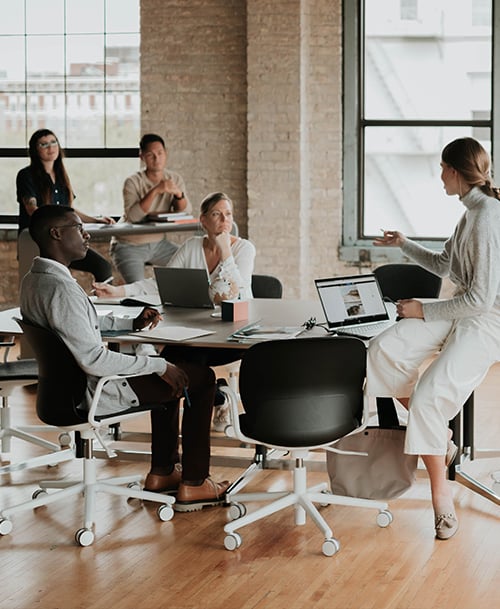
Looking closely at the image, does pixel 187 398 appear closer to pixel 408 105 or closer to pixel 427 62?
pixel 408 105

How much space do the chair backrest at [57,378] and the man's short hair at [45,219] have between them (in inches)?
15.7

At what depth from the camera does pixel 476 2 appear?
9531 mm

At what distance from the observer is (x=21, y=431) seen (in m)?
6.32

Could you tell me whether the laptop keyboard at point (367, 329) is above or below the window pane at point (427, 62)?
below

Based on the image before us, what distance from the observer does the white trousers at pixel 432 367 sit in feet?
16.0

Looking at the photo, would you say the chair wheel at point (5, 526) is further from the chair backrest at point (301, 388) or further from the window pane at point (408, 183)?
the window pane at point (408, 183)

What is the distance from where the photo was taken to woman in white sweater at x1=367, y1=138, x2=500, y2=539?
15.9 feet

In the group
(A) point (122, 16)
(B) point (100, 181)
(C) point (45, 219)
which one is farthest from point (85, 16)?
(C) point (45, 219)

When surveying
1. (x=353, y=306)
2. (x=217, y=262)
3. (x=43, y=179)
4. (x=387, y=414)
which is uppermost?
(x=43, y=179)

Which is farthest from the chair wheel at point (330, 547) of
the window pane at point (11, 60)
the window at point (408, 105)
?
the window pane at point (11, 60)

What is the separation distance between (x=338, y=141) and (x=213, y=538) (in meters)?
5.58

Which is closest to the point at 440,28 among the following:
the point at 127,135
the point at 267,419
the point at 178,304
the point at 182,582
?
the point at 127,135

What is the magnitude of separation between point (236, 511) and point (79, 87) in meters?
6.64

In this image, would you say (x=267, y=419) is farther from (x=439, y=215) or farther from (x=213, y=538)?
(x=439, y=215)
